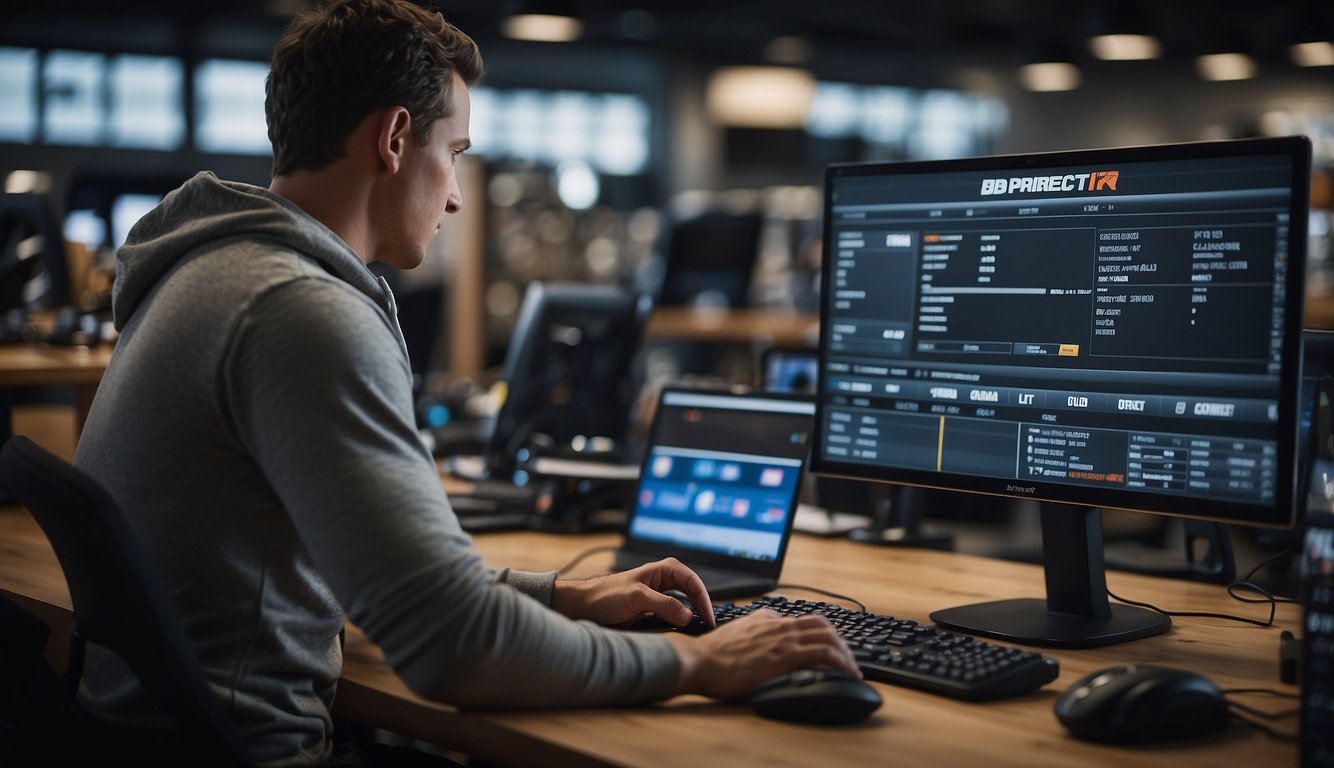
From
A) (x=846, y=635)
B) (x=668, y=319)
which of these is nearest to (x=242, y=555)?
(x=846, y=635)

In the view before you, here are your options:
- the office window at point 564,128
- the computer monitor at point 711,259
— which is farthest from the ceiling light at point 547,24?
the office window at point 564,128

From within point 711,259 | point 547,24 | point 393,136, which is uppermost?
point 547,24

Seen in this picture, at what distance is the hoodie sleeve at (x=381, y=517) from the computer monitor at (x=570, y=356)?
1597 millimetres

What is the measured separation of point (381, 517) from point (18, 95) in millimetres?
9822

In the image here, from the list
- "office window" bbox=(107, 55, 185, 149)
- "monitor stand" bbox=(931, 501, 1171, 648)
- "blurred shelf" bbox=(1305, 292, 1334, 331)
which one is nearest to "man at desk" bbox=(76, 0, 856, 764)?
"monitor stand" bbox=(931, 501, 1171, 648)

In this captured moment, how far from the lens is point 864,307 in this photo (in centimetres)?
170

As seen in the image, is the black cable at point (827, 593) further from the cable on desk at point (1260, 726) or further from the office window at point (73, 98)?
the office window at point (73, 98)

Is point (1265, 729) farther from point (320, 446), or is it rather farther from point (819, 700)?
point (320, 446)

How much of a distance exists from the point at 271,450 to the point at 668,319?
5.58 metres

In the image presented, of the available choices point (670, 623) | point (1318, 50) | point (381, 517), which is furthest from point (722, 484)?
point (1318, 50)

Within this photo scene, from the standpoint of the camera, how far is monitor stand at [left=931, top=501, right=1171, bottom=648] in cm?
153

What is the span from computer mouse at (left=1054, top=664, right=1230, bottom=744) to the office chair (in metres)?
0.76

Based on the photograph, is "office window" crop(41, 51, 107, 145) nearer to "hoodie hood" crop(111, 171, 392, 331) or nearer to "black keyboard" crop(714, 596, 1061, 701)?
"hoodie hood" crop(111, 171, 392, 331)

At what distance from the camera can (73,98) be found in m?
9.80
